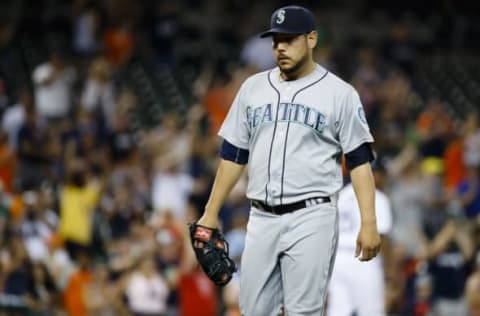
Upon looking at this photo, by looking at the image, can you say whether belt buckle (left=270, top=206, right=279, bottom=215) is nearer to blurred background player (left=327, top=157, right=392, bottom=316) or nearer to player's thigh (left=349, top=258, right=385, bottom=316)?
blurred background player (left=327, top=157, right=392, bottom=316)

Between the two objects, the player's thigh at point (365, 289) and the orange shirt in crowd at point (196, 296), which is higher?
the player's thigh at point (365, 289)

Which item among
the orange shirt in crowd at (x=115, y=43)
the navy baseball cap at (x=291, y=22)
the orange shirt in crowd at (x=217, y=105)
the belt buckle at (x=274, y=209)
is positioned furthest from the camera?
the orange shirt in crowd at (x=115, y=43)

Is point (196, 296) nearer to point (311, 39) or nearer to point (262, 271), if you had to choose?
point (262, 271)

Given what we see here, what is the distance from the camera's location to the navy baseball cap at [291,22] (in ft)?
22.6

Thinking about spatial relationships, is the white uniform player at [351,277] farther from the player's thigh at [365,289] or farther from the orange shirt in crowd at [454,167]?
the orange shirt in crowd at [454,167]

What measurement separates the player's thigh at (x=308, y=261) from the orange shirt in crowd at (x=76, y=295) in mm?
5581

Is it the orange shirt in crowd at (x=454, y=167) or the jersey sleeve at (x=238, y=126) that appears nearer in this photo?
the jersey sleeve at (x=238, y=126)

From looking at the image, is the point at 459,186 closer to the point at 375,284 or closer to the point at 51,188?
the point at 51,188

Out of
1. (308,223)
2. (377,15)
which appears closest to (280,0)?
(377,15)

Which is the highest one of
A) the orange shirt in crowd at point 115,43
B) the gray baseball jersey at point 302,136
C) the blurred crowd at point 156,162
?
the gray baseball jersey at point 302,136

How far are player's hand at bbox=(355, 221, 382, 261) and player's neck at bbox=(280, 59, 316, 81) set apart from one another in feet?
2.67

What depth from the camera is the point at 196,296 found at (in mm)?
12086

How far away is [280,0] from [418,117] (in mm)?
4169

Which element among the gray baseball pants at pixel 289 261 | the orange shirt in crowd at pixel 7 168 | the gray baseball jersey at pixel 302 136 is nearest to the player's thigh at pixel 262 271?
the gray baseball pants at pixel 289 261
